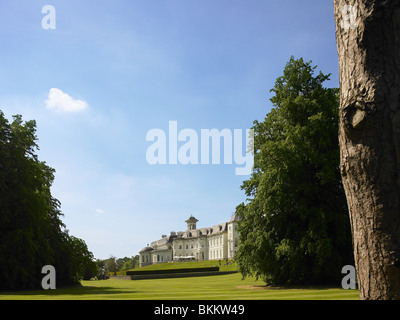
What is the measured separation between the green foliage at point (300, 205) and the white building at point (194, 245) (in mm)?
91809

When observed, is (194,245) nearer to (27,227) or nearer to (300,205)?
(27,227)

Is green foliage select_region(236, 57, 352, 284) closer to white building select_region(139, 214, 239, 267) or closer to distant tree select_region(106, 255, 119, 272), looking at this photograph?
distant tree select_region(106, 255, 119, 272)

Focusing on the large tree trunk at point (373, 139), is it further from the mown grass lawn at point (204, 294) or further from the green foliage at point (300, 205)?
the green foliage at point (300, 205)

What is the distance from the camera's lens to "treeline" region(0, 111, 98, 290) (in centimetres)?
2783

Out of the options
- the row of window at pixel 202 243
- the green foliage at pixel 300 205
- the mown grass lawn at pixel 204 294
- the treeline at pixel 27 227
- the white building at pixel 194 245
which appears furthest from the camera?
the row of window at pixel 202 243

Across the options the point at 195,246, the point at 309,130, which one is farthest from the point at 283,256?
the point at 195,246

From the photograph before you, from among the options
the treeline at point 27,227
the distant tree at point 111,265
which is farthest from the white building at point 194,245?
the treeline at point 27,227

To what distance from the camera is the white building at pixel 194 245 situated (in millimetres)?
124250

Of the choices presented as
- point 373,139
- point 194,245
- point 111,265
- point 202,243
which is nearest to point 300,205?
point 373,139

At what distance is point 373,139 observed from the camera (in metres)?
2.91

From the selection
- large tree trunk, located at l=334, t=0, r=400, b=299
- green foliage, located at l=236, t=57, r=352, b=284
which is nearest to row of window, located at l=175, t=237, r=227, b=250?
green foliage, located at l=236, t=57, r=352, b=284

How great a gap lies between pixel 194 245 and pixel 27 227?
4543 inches
